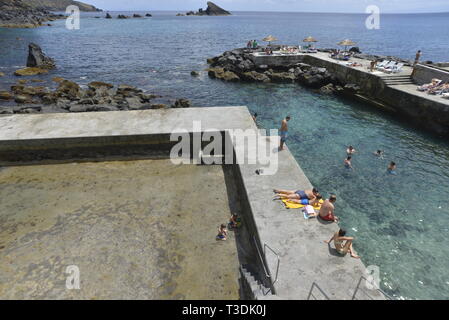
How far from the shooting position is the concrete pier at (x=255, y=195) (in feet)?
20.8

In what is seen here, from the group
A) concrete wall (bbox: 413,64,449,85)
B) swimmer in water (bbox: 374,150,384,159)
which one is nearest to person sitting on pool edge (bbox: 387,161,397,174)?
swimmer in water (bbox: 374,150,384,159)

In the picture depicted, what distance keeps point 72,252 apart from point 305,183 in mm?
8339

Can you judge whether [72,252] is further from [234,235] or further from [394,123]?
[394,123]

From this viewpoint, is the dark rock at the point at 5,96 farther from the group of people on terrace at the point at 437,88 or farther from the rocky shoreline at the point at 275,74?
the group of people on terrace at the point at 437,88

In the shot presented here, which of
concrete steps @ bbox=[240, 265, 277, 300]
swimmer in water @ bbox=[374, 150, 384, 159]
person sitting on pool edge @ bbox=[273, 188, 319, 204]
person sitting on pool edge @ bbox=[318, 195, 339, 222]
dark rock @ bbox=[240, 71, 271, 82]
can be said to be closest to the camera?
concrete steps @ bbox=[240, 265, 277, 300]

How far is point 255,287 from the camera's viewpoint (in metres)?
6.69

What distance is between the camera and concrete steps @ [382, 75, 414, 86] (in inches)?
898

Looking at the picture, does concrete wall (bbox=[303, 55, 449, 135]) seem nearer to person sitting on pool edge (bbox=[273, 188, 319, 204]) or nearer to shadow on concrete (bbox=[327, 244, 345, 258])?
person sitting on pool edge (bbox=[273, 188, 319, 204])

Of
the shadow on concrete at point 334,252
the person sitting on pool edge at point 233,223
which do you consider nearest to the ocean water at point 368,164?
the shadow on concrete at point 334,252

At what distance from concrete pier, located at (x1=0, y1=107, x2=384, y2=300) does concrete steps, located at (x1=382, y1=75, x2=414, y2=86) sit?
1573cm

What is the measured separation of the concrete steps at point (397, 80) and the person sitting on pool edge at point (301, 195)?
64.2 feet

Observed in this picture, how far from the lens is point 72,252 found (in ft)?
27.4

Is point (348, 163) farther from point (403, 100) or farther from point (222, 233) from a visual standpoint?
point (403, 100)

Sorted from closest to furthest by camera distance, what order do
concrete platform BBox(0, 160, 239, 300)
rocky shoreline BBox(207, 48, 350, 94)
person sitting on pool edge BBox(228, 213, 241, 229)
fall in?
concrete platform BBox(0, 160, 239, 300), person sitting on pool edge BBox(228, 213, 241, 229), rocky shoreline BBox(207, 48, 350, 94)
